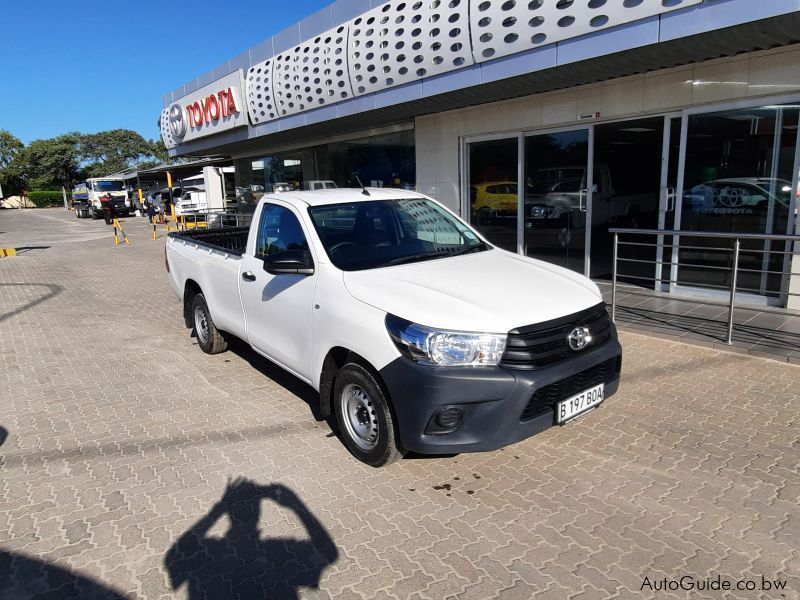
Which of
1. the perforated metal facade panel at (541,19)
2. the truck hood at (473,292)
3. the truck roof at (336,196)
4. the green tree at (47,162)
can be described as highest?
the green tree at (47,162)

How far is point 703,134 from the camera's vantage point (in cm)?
736

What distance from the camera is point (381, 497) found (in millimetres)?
3291

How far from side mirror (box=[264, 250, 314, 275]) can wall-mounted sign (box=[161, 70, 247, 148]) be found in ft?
37.6

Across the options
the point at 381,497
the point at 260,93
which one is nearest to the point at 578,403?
the point at 381,497

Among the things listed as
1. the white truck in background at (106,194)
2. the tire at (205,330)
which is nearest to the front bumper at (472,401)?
the tire at (205,330)

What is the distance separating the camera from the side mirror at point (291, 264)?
12.5ft

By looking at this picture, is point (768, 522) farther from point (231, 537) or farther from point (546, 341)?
point (231, 537)

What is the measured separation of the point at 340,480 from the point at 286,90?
10.8 meters

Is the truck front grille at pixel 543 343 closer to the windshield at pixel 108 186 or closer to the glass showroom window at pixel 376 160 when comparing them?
the glass showroom window at pixel 376 160

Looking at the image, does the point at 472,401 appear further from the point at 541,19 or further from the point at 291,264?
the point at 541,19

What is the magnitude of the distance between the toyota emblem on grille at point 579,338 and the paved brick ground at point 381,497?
0.86 metres

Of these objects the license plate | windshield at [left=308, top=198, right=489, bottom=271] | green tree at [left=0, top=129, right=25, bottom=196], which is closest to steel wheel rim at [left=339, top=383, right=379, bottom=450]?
windshield at [left=308, top=198, right=489, bottom=271]

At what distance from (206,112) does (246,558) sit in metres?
15.3

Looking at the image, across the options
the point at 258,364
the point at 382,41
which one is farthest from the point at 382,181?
the point at 258,364
